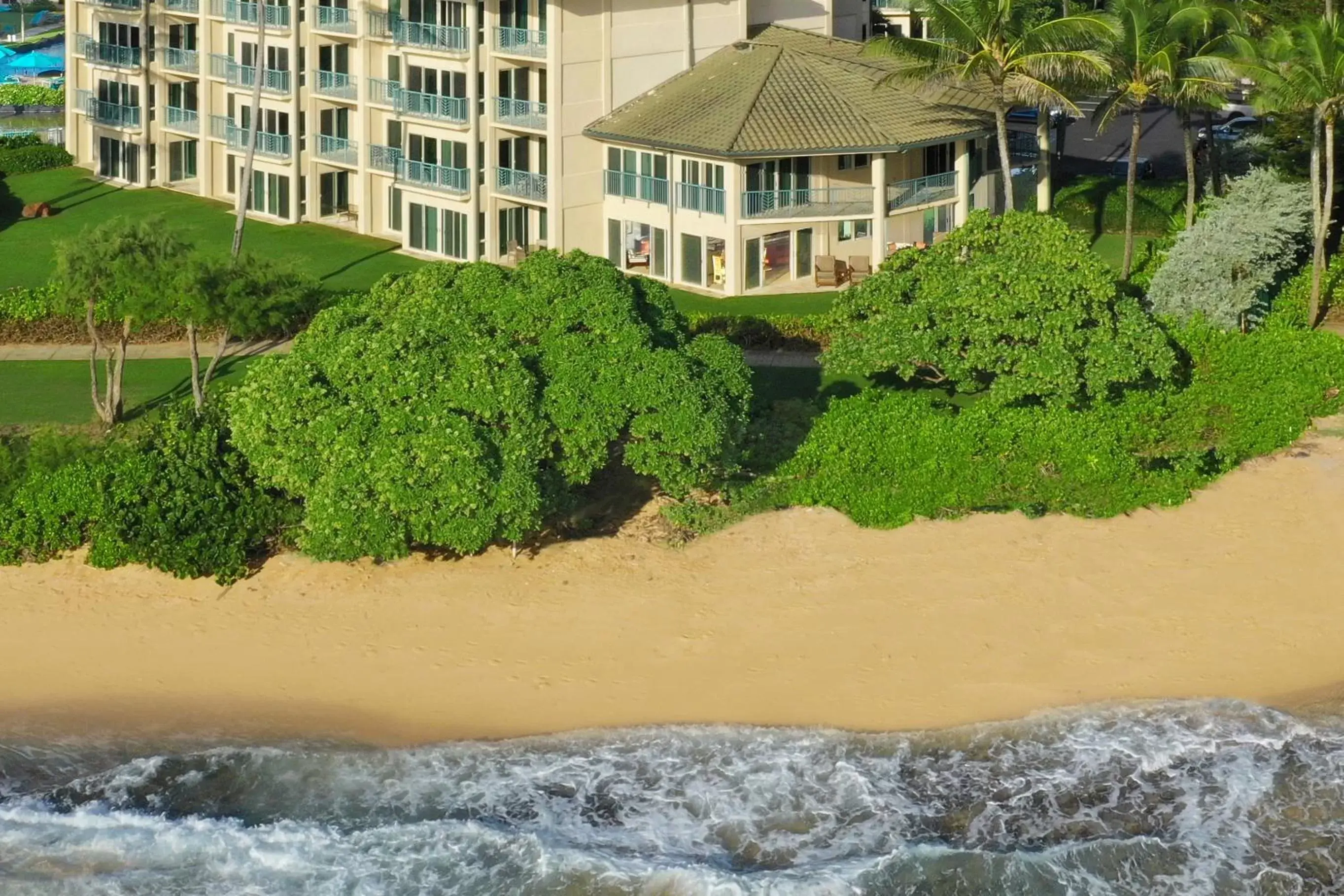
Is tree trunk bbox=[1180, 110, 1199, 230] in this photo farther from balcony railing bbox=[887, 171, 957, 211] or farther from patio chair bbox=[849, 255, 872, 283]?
patio chair bbox=[849, 255, 872, 283]

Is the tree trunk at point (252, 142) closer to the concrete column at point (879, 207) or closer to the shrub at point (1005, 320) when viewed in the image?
the concrete column at point (879, 207)

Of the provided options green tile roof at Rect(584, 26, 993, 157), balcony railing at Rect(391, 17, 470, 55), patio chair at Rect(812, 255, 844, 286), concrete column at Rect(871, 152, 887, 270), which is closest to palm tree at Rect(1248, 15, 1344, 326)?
green tile roof at Rect(584, 26, 993, 157)

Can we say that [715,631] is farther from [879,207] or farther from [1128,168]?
[1128,168]

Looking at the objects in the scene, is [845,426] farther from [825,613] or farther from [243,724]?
[243,724]

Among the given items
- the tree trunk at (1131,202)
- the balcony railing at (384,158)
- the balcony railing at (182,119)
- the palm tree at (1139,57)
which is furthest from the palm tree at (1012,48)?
the balcony railing at (182,119)

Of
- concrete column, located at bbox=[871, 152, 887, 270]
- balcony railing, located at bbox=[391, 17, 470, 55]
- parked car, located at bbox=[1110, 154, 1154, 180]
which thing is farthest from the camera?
parked car, located at bbox=[1110, 154, 1154, 180]

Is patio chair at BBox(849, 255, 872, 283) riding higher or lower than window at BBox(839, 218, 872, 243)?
lower

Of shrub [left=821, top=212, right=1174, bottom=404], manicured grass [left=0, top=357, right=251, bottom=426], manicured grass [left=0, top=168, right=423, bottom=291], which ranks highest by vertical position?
shrub [left=821, top=212, right=1174, bottom=404]
